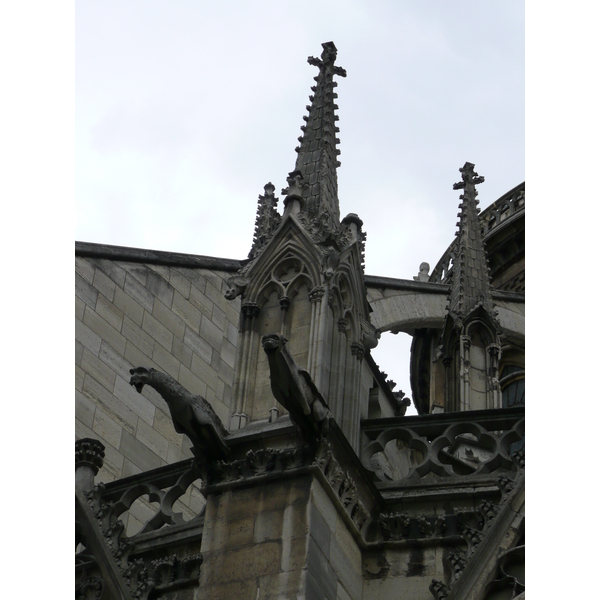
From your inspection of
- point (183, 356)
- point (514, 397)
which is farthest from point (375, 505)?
point (514, 397)

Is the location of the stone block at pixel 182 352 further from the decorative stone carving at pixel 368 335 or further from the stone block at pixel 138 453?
the decorative stone carving at pixel 368 335

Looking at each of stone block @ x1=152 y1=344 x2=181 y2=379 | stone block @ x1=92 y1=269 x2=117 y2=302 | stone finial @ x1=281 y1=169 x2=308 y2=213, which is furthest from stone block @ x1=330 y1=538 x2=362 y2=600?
stone block @ x1=92 y1=269 x2=117 y2=302

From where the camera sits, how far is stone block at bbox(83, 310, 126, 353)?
13.4 m

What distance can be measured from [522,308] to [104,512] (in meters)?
8.44

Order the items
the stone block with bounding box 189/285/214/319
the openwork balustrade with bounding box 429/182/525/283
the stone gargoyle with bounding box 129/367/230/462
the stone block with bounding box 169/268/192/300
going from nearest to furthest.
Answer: the stone gargoyle with bounding box 129/367/230/462
the stone block with bounding box 169/268/192/300
the stone block with bounding box 189/285/214/319
the openwork balustrade with bounding box 429/182/525/283

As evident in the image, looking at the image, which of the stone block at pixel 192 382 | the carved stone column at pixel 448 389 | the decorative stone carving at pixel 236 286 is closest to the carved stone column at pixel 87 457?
the decorative stone carving at pixel 236 286

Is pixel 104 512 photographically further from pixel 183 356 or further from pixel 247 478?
pixel 183 356

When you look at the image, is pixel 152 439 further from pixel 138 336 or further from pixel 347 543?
pixel 347 543

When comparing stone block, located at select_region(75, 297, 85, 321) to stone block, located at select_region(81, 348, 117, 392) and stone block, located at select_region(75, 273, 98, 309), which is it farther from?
stone block, located at select_region(81, 348, 117, 392)

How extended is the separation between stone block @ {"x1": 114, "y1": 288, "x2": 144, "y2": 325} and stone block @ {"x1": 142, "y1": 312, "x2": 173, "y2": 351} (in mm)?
74

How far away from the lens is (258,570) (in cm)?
835

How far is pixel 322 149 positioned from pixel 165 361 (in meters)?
3.91

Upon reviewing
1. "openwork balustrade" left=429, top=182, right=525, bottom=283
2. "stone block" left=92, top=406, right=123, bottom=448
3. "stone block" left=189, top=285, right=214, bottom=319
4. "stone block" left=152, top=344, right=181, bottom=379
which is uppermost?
"openwork balustrade" left=429, top=182, right=525, bottom=283

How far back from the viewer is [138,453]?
42.8ft
